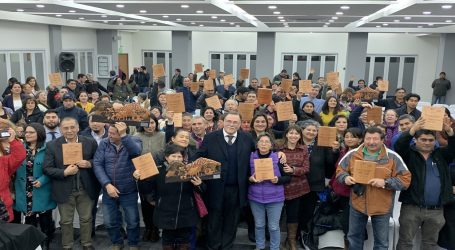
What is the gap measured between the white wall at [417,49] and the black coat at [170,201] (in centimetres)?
1452

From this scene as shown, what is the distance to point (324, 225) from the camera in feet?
12.1

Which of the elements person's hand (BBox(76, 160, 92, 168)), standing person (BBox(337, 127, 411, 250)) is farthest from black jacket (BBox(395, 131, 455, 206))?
person's hand (BBox(76, 160, 92, 168))

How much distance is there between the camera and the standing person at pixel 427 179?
313cm

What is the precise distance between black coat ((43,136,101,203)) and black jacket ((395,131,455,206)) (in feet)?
9.08

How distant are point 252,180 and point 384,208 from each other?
3.72ft

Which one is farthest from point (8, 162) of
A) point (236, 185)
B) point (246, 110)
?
point (246, 110)

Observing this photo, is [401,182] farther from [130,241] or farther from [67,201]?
[67,201]

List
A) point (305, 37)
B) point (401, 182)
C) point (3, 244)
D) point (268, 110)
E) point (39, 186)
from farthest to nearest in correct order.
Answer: point (305, 37)
point (268, 110)
point (39, 186)
point (401, 182)
point (3, 244)

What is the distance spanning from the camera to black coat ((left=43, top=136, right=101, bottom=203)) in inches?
132

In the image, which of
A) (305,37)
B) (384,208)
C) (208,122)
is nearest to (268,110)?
(208,122)

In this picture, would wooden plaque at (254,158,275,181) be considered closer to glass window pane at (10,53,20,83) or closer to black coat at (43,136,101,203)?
black coat at (43,136,101,203)

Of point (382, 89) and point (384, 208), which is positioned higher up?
point (382, 89)

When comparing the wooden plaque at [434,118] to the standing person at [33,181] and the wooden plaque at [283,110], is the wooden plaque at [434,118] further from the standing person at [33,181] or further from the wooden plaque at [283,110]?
the standing person at [33,181]

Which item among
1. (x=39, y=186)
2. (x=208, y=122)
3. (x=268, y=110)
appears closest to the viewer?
(x=39, y=186)
